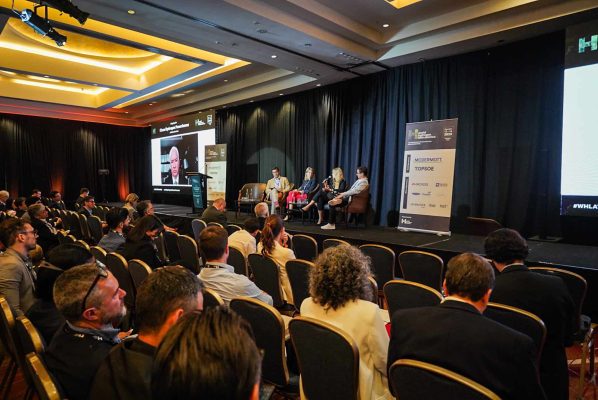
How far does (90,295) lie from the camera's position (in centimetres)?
151

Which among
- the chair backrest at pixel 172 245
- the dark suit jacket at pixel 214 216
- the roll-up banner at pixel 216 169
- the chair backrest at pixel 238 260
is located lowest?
the chair backrest at pixel 172 245

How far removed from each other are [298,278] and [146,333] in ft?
6.01

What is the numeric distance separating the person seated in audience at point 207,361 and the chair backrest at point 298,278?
7.16 ft

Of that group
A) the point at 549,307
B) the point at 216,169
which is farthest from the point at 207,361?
the point at 216,169

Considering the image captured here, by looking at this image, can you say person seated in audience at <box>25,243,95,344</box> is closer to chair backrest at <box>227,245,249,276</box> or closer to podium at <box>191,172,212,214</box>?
chair backrest at <box>227,245,249,276</box>

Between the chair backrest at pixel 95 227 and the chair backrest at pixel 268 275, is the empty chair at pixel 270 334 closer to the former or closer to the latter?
the chair backrest at pixel 268 275

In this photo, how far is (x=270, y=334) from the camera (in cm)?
194

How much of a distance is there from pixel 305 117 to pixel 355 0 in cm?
451

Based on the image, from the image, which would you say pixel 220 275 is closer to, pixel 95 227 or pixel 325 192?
pixel 95 227

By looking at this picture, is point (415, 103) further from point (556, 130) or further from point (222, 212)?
point (222, 212)

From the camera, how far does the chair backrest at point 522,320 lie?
168 centimetres

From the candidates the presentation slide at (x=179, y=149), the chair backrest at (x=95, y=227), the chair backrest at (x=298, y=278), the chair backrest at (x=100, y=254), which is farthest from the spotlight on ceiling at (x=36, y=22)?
the presentation slide at (x=179, y=149)

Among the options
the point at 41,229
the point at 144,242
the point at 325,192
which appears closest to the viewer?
the point at 144,242

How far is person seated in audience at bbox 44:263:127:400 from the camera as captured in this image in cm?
136
